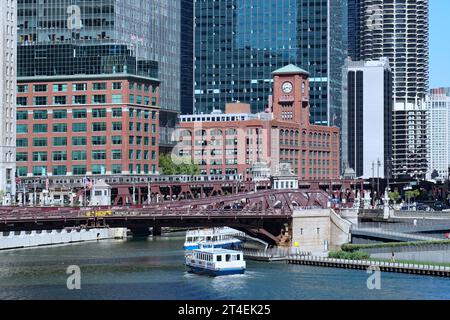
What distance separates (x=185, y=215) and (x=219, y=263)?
16625 millimetres

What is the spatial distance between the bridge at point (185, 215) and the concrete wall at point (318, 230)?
2.04m

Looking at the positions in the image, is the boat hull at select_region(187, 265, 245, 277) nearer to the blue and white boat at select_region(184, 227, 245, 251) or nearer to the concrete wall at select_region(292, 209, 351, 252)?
the concrete wall at select_region(292, 209, 351, 252)

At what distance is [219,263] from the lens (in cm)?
14000

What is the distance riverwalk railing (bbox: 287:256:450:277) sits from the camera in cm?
13888

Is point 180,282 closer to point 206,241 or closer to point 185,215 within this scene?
point 185,215

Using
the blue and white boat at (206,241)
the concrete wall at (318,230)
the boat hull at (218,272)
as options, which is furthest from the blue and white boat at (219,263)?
the blue and white boat at (206,241)

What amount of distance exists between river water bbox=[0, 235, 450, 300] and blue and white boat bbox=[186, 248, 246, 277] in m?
1.67

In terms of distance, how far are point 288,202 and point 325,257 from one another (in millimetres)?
25051

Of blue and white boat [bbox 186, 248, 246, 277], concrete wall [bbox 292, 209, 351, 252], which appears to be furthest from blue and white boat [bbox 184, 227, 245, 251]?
blue and white boat [bbox 186, 248, 246, 277]
